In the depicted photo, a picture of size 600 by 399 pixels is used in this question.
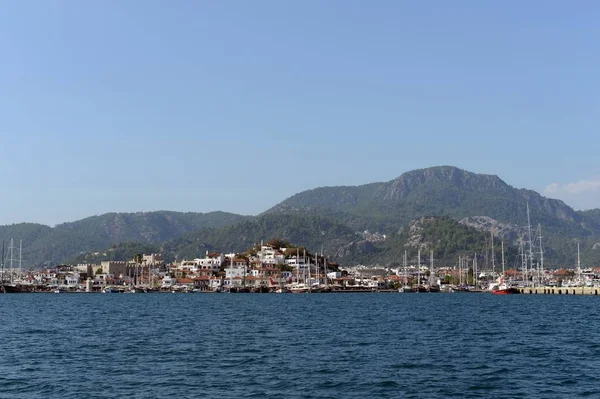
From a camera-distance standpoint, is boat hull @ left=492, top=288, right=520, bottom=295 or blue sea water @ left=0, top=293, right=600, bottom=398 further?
boat hull @ left=492, top=288, right=520, bottom=295

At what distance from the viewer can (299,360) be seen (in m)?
42.9

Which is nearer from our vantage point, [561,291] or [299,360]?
[299,360]

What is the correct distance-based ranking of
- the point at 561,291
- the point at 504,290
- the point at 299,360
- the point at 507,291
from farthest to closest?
1. the point at 504,290
2. the point at 507,291
3. the point at 561,291
4. the point at 299,360

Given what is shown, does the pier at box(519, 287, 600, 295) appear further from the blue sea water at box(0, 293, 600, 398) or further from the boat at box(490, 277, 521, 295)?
the blue sea water at box(0, 293, 600, 398)

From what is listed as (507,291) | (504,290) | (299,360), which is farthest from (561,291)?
(299,360)

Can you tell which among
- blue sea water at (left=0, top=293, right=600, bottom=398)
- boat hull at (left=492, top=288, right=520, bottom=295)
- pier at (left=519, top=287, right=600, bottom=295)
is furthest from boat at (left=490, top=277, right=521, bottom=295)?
blue sea water at (left=0, top=293, right=600, bottom=398)

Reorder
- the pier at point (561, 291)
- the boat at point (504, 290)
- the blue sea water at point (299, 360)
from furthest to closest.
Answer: the boat at point (504, 290), the pier at point (561, 291), the blue sea water at point (299, 360)

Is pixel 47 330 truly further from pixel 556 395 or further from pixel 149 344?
pixel 556 395

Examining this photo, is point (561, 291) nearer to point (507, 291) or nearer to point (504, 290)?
point (507, 291)

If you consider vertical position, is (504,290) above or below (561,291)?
above

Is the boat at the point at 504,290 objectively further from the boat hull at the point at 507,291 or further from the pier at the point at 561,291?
the pier at the point at 561,291

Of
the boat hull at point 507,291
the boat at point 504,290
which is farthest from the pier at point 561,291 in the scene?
the boat hull at point 507,291

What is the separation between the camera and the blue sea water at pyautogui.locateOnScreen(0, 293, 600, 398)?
34031 millimetres

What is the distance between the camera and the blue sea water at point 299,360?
34031 millimetres
